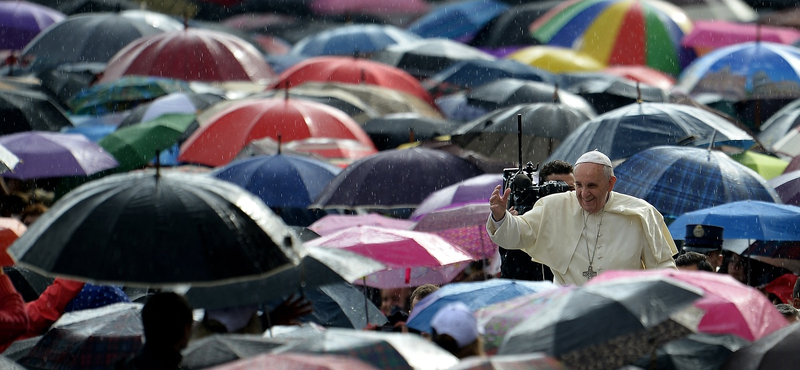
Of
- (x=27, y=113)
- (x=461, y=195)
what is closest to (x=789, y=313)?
(x=461, y=195)

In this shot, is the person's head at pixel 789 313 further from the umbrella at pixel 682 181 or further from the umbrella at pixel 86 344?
the umbrella at pixel 86 344

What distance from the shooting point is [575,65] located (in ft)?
71.4

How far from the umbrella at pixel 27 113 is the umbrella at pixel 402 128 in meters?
3.34

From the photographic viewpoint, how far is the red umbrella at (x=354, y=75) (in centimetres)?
1812

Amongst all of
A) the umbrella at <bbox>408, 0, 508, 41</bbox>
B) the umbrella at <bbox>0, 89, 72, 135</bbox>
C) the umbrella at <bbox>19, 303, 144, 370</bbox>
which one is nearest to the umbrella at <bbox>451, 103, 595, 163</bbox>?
the umbrella at <bbox>0, 89, 72, 135</bbox>

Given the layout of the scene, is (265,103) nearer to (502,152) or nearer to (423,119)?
(423,119)

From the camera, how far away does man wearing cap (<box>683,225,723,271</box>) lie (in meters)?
8.77

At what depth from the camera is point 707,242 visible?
8.80m

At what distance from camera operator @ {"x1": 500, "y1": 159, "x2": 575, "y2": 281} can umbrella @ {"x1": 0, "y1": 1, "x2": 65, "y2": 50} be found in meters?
15.3

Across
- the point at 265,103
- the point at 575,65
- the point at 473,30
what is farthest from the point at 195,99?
the point at 473,30

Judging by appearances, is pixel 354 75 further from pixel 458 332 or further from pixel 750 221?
pixel 458 332

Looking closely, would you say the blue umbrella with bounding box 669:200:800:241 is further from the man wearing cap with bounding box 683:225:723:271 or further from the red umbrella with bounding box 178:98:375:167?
the red umbrella with bounding box 178:98:375:167

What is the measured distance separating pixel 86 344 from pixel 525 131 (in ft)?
22.4

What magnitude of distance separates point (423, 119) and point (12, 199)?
526cm
